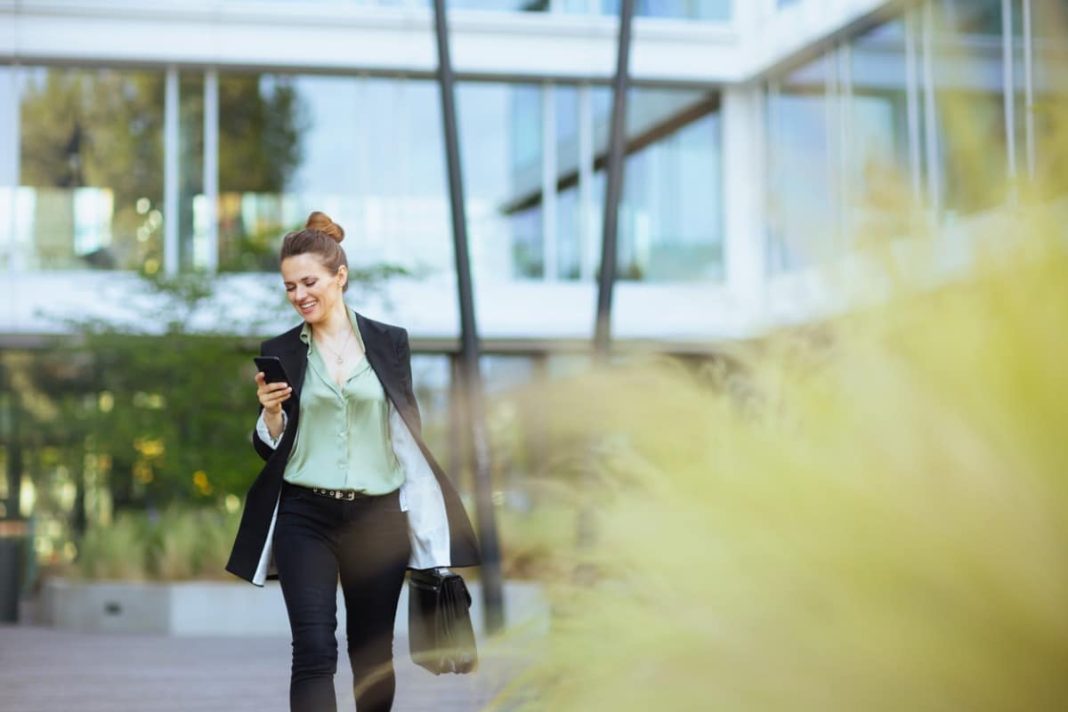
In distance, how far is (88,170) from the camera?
20734 millimetres

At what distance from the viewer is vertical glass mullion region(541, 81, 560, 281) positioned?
22078 mm

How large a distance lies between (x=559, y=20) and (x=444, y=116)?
35.7 ft

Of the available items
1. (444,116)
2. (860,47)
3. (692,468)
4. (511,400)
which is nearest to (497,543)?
(444,116)

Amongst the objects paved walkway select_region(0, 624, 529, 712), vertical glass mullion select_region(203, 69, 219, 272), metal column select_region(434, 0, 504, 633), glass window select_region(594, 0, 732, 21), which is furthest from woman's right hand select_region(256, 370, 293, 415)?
glass window select_region(594, 0, 732, 21)

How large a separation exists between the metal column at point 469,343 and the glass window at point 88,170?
33.6 feet

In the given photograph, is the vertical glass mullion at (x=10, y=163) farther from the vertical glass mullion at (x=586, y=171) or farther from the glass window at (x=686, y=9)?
the glass window at (x=686, y=9)

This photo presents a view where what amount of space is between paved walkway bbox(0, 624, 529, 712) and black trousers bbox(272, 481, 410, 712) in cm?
49

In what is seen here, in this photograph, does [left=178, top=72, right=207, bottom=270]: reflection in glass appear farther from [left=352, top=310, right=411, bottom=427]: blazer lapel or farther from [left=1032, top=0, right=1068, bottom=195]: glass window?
[left=1032, top=0, right=1068, bottom=195]: glass window

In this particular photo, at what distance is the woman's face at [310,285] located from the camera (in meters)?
4.81

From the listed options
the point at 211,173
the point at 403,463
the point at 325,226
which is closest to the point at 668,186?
the point at 211,173

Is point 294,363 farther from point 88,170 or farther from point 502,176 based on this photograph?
point 502,176

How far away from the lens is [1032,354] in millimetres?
1846

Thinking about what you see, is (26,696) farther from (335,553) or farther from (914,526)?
(914,526)

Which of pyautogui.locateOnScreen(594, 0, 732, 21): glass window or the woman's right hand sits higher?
pyautogui.locateOnScreen(594, 0, 732, 21): glass window
